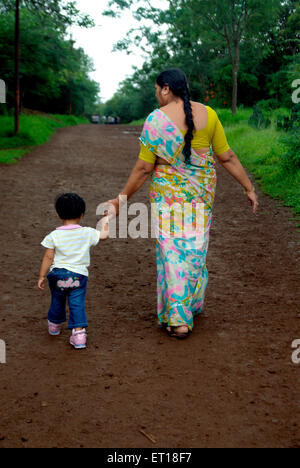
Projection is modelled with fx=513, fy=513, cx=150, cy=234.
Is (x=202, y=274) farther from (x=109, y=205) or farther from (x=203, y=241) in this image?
(x=109, y=205)

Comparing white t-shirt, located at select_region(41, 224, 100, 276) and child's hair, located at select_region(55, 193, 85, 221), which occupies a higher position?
child's hair, located at select_region(55, 193, 85, 221)

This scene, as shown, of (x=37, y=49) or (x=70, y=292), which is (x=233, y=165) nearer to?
(x=70, y=292)

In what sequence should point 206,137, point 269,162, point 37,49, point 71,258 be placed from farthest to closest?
point 37,49, point 269,162, point 206,137, point 71,258

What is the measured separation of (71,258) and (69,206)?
1.14ft

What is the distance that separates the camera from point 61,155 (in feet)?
50.0

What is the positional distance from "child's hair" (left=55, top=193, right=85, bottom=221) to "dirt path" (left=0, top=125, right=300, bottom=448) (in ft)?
2.98

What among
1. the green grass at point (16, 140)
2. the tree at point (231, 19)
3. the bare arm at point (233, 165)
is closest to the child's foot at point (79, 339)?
the bare arm at point (233, 165)

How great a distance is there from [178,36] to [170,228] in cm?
3712

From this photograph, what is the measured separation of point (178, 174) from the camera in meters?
3.64

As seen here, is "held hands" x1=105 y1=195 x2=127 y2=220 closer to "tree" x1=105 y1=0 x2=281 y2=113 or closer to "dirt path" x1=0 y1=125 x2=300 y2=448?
"dirt path" x1=0 y1=125 x2=300 y2=448

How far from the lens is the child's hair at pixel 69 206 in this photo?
134 inches

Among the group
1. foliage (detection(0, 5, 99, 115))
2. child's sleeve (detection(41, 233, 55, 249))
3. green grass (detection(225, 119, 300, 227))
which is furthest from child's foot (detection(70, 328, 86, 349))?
foliage (detection(0, 5, 99, 115))

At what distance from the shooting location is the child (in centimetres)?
341

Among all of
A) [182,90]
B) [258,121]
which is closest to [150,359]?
[182,90]
